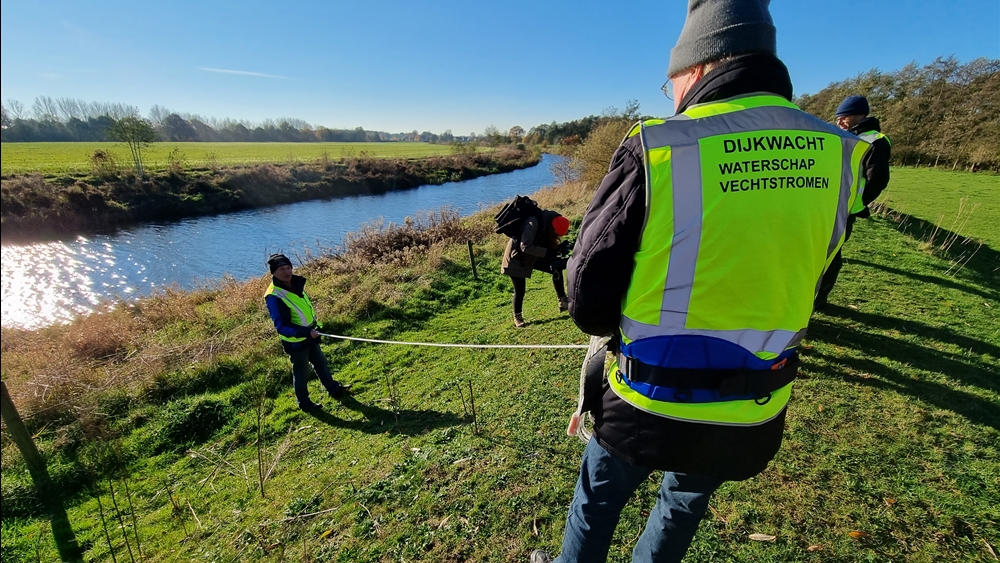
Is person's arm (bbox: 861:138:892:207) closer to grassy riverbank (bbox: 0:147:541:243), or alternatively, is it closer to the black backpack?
the black backpack

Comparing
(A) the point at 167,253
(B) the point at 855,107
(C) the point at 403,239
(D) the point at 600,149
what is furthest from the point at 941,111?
(A) the point at 167,253

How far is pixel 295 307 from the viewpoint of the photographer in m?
4.80

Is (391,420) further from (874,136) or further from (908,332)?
(874,136)

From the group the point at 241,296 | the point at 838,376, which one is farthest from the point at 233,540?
the point at 241,296

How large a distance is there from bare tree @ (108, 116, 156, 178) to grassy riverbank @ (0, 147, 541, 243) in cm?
184

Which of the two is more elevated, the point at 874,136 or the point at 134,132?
the point at 134,132

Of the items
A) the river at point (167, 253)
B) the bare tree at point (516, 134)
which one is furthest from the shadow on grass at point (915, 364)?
the bare tree at point (516, 134)

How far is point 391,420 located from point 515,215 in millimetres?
3049

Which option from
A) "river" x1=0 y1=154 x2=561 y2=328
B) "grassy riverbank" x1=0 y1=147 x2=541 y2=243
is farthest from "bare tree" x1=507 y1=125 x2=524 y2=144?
"river" x1=0 y1=154 x2=561 y2=328

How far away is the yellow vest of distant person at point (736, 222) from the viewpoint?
3.95 ft

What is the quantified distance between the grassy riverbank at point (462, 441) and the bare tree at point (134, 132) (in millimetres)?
26942

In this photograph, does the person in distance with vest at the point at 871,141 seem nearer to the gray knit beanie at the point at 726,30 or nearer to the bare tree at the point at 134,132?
the gray knit beanie at the point at 726,30

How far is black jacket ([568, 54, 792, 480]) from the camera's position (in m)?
1.34

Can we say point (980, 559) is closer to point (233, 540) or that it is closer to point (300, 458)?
point (233, 540)
